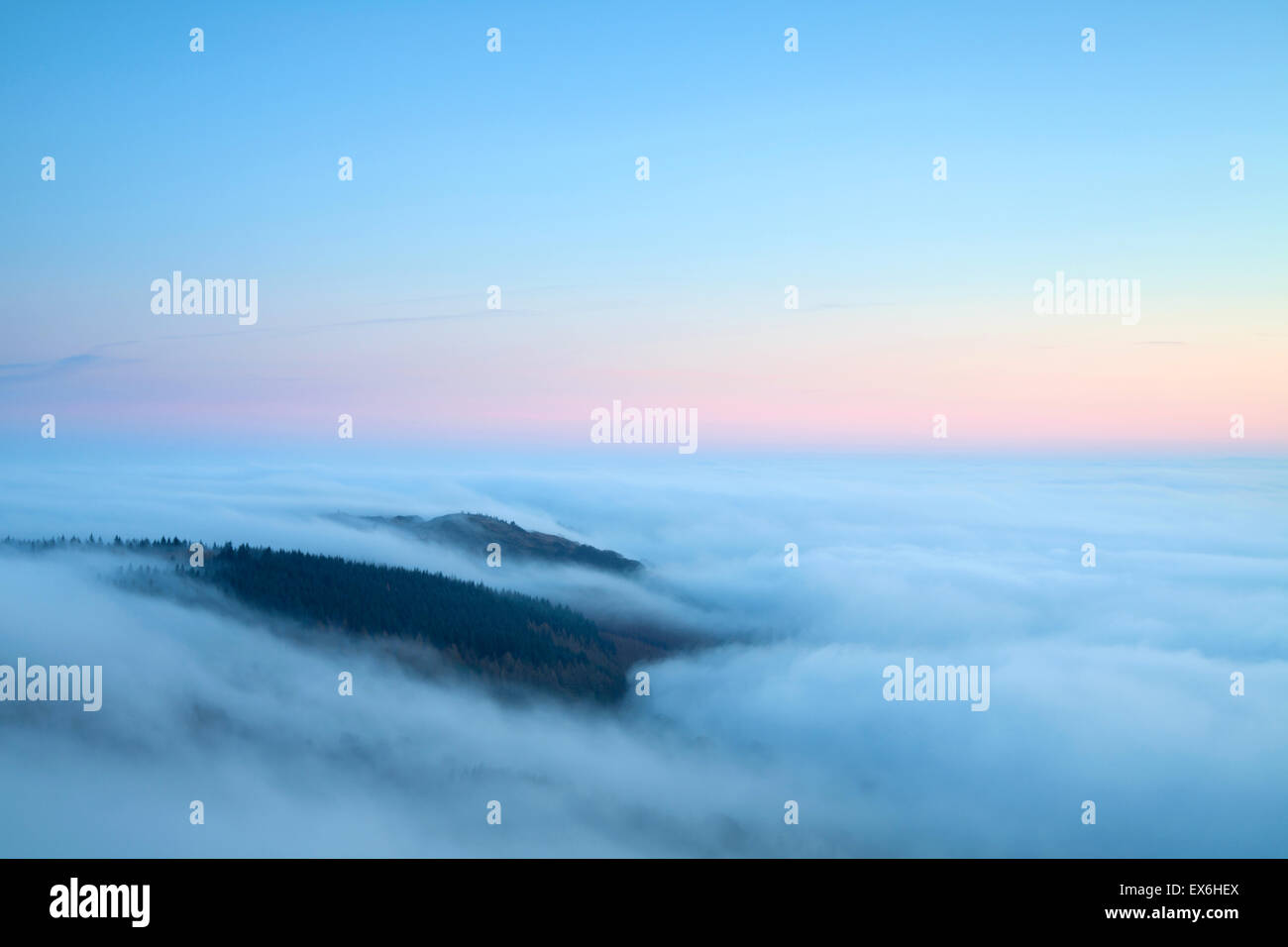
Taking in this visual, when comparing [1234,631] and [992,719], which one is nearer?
[992,719]

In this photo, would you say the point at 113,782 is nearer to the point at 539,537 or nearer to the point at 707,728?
the point at 707,728

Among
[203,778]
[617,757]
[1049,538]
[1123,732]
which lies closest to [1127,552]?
[1049,538]

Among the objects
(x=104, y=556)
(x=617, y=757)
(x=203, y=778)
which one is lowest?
(x=617, y=757)

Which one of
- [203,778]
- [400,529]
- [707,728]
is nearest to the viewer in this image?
[203,778]

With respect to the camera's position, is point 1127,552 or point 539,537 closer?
point 1127,552

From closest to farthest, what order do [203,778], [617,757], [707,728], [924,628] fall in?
1. [203,778]
2. [617,757]
3. [707,728]
4. [924,628]

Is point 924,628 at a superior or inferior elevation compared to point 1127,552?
inferior

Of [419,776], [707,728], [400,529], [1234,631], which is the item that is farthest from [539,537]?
[1234,631]

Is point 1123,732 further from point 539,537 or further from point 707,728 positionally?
point 539,537

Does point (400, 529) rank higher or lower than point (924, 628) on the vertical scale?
higher
